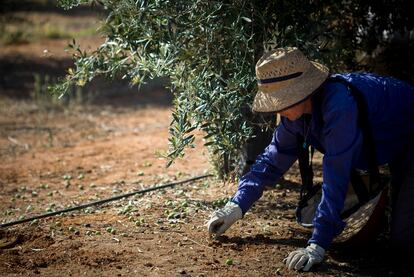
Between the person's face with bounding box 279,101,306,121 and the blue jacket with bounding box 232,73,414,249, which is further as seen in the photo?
the person's face with bounding box 279,101,306,121

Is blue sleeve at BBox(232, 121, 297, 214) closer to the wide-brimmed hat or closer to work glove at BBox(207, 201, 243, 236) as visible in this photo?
work glove at BBox(207, 201, 243, 236)

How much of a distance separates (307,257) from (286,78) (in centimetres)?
102

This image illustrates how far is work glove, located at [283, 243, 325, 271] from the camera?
350cm

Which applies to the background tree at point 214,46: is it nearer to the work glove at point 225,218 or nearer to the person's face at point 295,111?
the work glove at point 225,218

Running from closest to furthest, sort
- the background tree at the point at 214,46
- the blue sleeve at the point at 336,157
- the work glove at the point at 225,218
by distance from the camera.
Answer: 1. the blue sleeve at the point at 336,157
2. the work glove at the point at 225,218
3. the background tree at the point at 214,46

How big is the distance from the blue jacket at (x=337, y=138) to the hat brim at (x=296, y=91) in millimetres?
75

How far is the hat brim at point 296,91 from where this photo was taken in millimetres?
3527

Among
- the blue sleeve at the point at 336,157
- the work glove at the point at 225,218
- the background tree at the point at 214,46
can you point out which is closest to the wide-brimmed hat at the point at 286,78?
the blue sleeve at the point at 336,157

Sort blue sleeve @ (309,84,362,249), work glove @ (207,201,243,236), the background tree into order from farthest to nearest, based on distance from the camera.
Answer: the background tree < work glove @ (207,201,243,236) < blue sleeve @ (309,84,362,249)

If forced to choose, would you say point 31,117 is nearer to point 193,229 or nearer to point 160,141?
point 160,141

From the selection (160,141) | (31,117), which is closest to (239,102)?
(160,141)

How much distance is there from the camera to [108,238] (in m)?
4.27

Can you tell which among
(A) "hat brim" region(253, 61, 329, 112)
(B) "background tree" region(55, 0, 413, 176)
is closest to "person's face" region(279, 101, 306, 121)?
(A) "hat brim" region(253, 61, 329, 112)

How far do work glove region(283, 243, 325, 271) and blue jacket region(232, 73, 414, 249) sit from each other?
0.14ft
